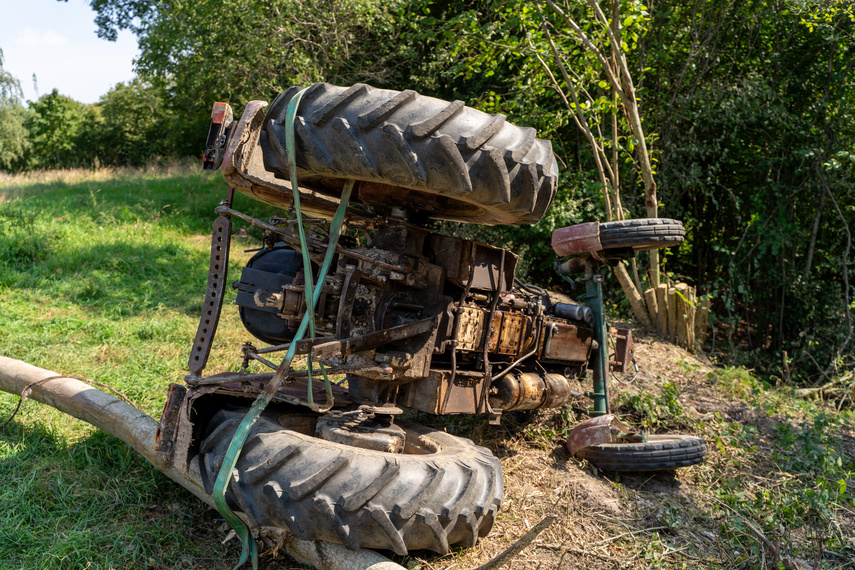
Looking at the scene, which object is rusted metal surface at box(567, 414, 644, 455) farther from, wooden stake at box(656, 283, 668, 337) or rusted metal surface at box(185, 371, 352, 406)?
wooden stake at box(656, 283, 668, 337)

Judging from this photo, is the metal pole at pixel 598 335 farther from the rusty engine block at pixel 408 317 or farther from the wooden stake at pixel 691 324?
Result: the wooden stake at pixel 691 324

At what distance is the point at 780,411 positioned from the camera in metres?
6.08

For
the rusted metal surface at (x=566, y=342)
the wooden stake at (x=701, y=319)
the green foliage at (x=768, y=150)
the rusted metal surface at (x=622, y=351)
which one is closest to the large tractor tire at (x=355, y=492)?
the rusted metal surface at (x=566, y=342)

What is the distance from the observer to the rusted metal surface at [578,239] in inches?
168

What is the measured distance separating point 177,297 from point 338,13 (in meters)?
6.64

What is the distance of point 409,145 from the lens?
2.65 meters

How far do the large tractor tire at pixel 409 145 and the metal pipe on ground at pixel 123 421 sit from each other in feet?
Result: 5.33

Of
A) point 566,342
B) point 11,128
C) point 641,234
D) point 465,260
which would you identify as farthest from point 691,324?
point 11,128

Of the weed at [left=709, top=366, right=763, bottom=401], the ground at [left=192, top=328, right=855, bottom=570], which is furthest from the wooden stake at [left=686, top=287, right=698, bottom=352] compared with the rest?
the ground at [left=192, top=328, right=855, bottom=570]

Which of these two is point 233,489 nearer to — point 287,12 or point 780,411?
point 780,411

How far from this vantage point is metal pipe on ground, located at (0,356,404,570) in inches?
105

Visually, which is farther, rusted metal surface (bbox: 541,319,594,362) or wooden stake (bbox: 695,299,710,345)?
wooden stake (bbox: 695,299,710,345)

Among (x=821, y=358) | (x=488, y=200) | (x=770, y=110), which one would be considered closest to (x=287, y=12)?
(x=770, y=110)

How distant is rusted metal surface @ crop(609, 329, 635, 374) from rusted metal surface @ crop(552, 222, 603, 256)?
3.40 ft
